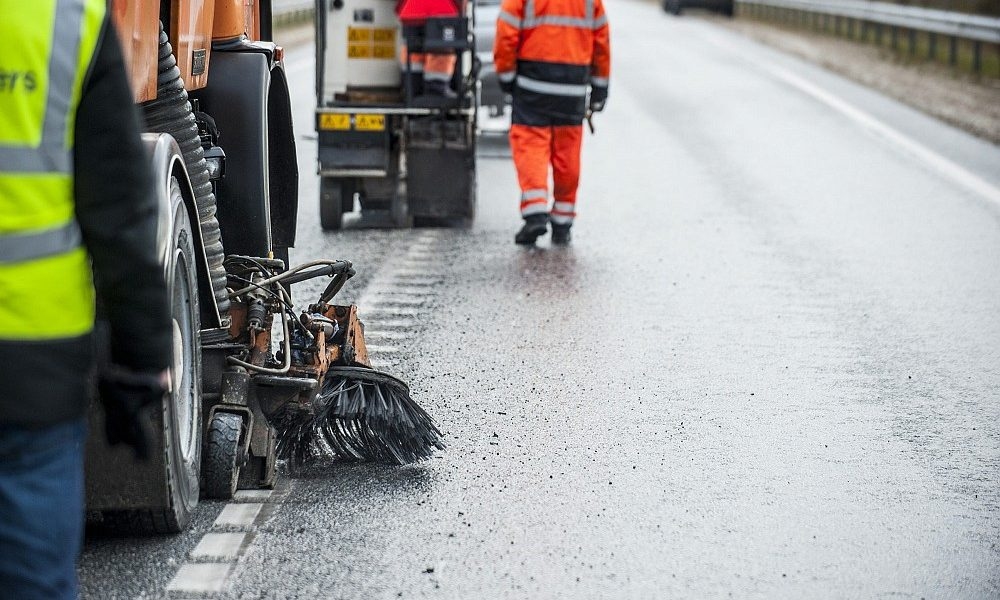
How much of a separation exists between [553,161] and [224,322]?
18.6 ft

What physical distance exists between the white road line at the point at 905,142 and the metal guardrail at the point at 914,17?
7.15 feet

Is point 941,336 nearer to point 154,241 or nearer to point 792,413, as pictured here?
point 792,413

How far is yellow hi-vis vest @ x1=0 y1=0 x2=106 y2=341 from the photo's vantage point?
2746 millimetres

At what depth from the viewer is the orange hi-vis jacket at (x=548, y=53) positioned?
10.1 m

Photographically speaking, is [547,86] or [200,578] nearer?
[200,578]

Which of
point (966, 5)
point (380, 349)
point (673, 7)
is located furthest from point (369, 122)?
point (673, 7)

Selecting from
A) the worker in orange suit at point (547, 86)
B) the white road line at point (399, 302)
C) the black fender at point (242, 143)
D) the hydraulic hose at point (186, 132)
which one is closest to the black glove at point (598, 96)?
the worker in orange suit at point (547, 86)

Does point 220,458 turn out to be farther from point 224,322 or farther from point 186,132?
point 186,132

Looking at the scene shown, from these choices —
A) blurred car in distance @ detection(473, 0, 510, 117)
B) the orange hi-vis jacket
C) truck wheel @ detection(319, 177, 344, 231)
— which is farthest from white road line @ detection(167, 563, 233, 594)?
blurred car in distance @ detection(473, 0, 510, 117)

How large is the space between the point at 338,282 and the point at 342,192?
16.6ft

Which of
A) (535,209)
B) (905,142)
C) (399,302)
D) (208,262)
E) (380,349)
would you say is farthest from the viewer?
(905,142)

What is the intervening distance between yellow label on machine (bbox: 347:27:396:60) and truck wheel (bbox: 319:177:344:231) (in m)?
1.12

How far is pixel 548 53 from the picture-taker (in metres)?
10.2

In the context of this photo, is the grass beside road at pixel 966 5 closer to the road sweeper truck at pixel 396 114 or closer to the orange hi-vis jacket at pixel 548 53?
the road sweeper truck at pixel 396 114
